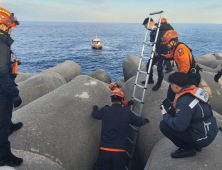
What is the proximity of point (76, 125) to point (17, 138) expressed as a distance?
1.57 meters

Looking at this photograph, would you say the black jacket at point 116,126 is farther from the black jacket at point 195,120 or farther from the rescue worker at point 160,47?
the rescue worker at point 160,47

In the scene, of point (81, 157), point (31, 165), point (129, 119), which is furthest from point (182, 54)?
point (31, 165)

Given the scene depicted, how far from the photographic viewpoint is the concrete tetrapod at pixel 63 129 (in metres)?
4.16

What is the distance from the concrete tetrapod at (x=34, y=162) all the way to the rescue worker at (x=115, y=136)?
121 centimetres

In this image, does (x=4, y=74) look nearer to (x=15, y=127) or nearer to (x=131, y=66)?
(x=15, y=127)

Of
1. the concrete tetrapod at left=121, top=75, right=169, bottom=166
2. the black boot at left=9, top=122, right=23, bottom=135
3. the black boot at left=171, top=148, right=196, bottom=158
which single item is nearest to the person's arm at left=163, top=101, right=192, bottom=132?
the black boot at left=171, top=148, right=196, bottom=158

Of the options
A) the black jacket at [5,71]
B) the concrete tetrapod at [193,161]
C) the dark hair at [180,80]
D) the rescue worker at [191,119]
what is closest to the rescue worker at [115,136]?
the concrete tetrapod at [193,161]

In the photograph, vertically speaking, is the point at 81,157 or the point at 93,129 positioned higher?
the point at 93,129

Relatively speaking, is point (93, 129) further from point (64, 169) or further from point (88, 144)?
point (64, 169)

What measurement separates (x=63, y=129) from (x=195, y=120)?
11.3 ft

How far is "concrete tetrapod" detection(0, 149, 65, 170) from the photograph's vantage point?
3519 mm

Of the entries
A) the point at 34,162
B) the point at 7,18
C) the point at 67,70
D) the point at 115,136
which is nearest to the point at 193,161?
the point at 115,136

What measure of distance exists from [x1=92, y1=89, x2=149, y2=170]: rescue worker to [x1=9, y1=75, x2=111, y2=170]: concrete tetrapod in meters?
0.68

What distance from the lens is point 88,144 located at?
493 centimetres
